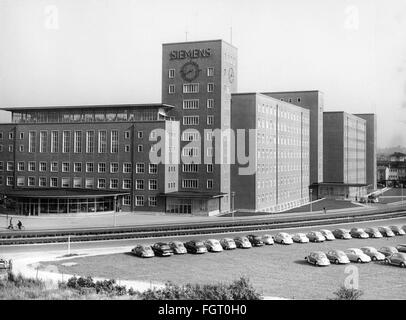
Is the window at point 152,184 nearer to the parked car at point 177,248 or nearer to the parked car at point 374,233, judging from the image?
the parked car at point 177,248

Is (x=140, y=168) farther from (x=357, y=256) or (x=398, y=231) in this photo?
(x=357, y=256)

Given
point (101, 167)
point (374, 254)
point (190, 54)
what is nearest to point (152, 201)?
point (101, 167)

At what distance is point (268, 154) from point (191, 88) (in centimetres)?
2303

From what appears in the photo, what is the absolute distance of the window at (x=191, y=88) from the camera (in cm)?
8994

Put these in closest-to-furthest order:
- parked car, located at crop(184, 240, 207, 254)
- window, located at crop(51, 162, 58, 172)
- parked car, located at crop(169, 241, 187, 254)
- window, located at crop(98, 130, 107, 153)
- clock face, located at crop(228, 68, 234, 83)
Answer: parked car, located at crop(169, 241, 187, 254) < parked car, located at crop(184, 240, 207, 254) < window, located at crop(98, 130, 107, 153) < clock face, located at crop(228, 68, 234, 83) < window, located at crop(51, 162, 58, 172)

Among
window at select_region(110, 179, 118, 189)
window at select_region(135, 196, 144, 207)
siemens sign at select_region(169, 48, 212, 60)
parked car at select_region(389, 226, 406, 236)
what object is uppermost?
siemens sign at select_region(169, 48, 212, 60)

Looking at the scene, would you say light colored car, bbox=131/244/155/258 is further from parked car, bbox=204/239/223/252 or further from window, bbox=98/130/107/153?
window, bbox=98/130/107/153

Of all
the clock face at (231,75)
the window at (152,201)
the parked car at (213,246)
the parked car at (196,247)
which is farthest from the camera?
the clock face at (231,75)

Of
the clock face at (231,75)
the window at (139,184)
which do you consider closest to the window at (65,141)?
the window at (139,184)

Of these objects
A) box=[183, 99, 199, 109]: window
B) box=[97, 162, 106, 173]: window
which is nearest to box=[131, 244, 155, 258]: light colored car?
box=[97, 162, 106, 173]: window

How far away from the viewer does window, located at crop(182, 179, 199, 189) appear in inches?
3556
